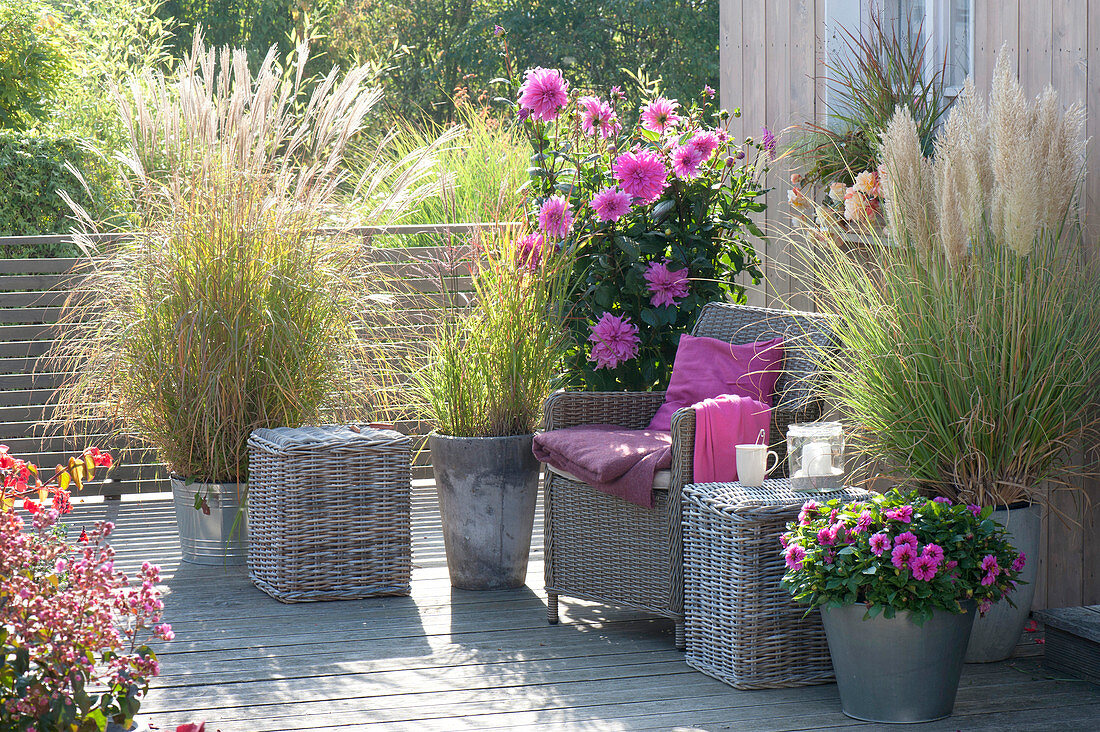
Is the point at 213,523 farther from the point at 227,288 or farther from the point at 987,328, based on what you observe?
the point at 987,328

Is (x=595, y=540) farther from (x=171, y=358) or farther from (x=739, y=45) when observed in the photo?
(x=739, y=45)

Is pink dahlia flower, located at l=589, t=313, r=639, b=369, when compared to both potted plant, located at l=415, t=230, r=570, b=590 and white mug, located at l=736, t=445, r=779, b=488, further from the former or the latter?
white mug, located at l=736, t=445, r=779, b=488

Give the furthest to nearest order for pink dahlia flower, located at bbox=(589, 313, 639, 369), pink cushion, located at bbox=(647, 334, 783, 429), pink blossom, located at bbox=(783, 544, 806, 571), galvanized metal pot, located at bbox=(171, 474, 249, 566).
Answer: galvanized metal pot, located at bbox=(171, 474, 249, 566) < pink dahlia flower, located at bbox=(589, 313, 639, 369) < pink cushion, located at bbox=(647, 334, 783, 429) < pink blossom, located at bbox=(783, 544, 806, 571)

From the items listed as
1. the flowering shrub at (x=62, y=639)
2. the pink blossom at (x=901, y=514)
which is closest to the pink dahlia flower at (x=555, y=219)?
the pink blossom at (x=901, y=514)

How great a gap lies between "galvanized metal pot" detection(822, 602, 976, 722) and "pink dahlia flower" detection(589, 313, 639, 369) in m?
1.31

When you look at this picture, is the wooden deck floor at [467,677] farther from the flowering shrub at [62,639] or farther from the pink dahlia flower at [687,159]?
the pink dahlia flower at [687,159]

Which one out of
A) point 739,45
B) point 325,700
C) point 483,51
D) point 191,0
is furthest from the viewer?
point 191,0

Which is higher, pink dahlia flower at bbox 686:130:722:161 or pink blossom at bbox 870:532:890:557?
pink dahlia flower at bbox 686:130:722:161

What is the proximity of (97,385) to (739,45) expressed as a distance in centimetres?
279

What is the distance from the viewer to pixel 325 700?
265 cm

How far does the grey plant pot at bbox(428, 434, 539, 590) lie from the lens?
3521 mm

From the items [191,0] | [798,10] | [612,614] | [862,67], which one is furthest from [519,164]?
[191,0]

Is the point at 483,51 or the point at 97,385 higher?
the point at 483,51

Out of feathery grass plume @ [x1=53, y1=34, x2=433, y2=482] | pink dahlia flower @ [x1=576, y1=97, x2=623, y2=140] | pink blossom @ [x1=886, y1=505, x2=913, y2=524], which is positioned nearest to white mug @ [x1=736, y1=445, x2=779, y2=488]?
pink blossom @ [x1=886, y1=505, x2=913, y2=524]
